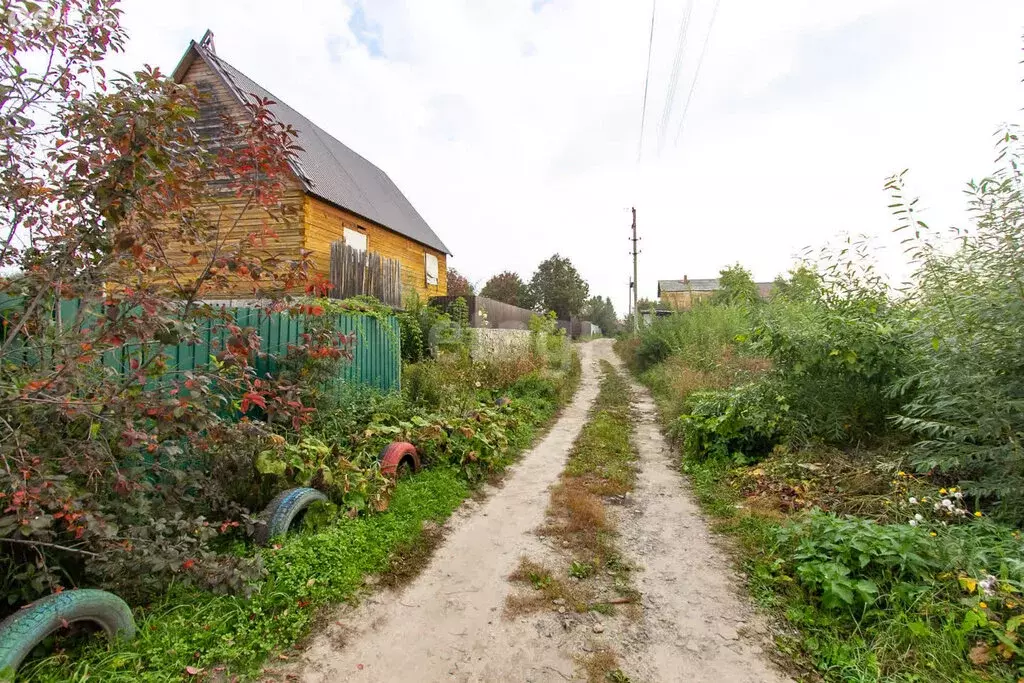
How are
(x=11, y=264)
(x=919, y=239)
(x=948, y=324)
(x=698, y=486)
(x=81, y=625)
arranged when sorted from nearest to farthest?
(x=81, y=625), (x=11, y=264), (x=948, y=324), (x=919, y=239), (x=698, y=486)

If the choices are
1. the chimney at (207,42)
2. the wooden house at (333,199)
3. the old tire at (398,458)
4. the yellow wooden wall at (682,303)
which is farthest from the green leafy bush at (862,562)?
the yellow wooden wall at (682,303)

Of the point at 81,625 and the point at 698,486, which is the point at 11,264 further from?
the point at 698,486

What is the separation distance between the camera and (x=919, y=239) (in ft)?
12.5

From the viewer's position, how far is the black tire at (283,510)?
124 inches

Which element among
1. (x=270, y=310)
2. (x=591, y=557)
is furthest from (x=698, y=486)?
(x=270, y=310)

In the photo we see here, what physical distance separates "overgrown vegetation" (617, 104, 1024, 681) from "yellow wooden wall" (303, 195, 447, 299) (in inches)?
310

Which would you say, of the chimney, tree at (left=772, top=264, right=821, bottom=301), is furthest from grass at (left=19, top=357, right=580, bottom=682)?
the chimney

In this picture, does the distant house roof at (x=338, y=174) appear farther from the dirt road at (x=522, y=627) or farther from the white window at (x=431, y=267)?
the dirt road at (x=522, y=627)

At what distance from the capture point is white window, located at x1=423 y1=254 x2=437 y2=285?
57.3 ft

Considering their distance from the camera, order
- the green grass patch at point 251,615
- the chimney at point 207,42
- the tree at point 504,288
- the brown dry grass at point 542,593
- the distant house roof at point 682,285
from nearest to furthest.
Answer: the green grass patch at point 251,615, the brown dry grass at point 542,593, the chimney at point 207,42, the tree at point 504,288, the distant house roof at point 682,285

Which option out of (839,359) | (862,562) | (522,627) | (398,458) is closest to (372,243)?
(398,458)

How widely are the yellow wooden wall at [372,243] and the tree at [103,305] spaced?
631 cm

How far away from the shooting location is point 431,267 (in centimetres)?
1792

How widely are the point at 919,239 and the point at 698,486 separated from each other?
3090 mm
